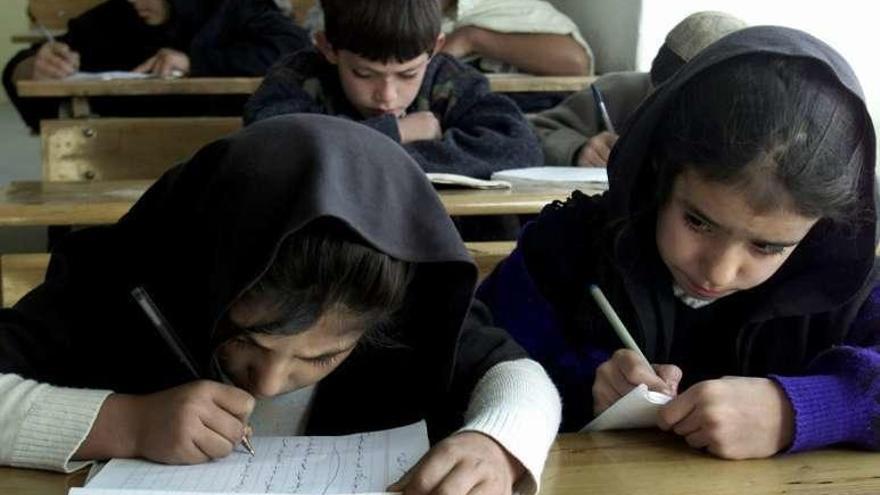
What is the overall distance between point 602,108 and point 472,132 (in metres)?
0.52

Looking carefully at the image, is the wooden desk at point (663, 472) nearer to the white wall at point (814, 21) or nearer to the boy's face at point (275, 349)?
the boy's face at point (275, 349)

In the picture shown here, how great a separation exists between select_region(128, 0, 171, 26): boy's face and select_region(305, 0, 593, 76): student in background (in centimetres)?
69

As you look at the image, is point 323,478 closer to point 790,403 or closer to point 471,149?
point 790,403

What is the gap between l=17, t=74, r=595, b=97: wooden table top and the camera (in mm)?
3113

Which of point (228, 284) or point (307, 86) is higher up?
point (228, 284)

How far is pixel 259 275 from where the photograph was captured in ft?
3.05

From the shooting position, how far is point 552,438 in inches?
40.1

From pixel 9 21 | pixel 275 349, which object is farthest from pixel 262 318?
pixel 9 21

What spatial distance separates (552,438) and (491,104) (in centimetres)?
176

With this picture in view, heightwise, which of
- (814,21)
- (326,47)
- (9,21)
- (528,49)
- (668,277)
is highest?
(668,277)

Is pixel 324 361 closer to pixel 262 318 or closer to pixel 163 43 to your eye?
pixel 262 318

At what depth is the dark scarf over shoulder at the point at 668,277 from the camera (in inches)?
48.6

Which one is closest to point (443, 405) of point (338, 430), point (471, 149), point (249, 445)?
point (338, 430)

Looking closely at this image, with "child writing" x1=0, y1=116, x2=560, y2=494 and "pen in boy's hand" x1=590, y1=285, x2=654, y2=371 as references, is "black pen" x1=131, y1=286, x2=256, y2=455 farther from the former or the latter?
"pen in boy's hand" x1=590, y1=285, x2=654, y2=371
